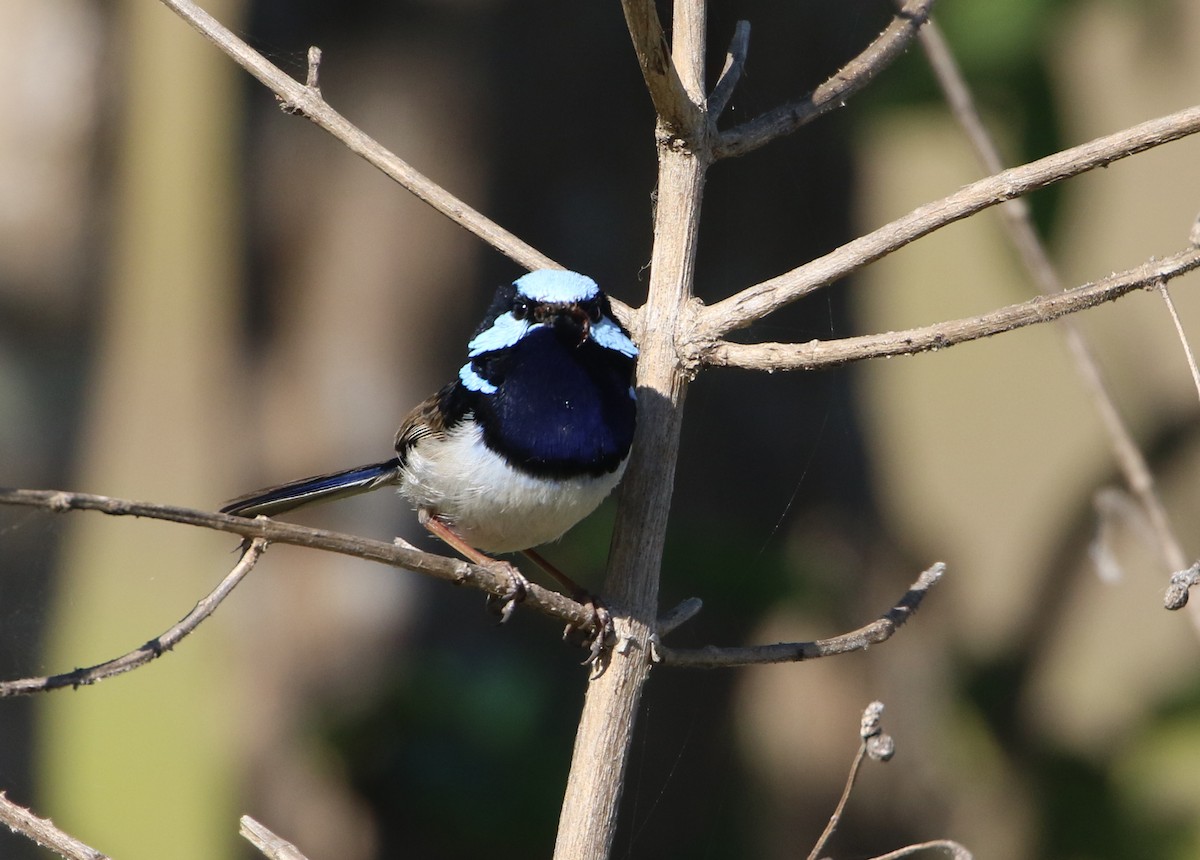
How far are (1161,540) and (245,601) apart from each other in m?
3.23

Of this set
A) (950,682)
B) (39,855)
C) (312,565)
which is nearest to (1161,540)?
(950,682)

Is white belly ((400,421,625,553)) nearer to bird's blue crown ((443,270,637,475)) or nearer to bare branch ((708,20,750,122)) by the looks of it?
bird's blue crown ((443,270,637,475))

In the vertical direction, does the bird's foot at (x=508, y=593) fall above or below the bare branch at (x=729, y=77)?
below

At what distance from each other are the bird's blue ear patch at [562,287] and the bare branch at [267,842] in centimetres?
105

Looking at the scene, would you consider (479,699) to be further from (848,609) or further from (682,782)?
(848,609)

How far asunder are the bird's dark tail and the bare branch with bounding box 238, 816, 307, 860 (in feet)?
3.25

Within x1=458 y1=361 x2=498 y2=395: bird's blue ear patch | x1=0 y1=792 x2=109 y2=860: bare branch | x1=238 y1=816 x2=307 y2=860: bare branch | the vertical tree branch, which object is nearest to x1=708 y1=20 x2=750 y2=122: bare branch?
the vertical tree branch

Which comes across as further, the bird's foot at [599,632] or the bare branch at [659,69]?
the bird's foot at [599,632]

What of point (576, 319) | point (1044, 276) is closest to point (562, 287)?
point (576, 319)

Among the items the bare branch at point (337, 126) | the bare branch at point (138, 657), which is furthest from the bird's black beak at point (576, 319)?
the bare branch at point (138, 657)

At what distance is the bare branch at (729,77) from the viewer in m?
1.91

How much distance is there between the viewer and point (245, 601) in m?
4.43

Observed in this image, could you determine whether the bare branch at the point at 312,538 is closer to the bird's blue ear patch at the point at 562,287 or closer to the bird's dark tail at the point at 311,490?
the bird's blue ear patch at the point at 562,287

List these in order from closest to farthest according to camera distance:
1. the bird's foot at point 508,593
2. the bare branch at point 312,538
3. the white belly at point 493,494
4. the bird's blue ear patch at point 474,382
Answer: the bare branch at point 312,538, the bird's foot at point 508,593, the white belly at point 493,494, the bird's blue ear patch at point 474,382
